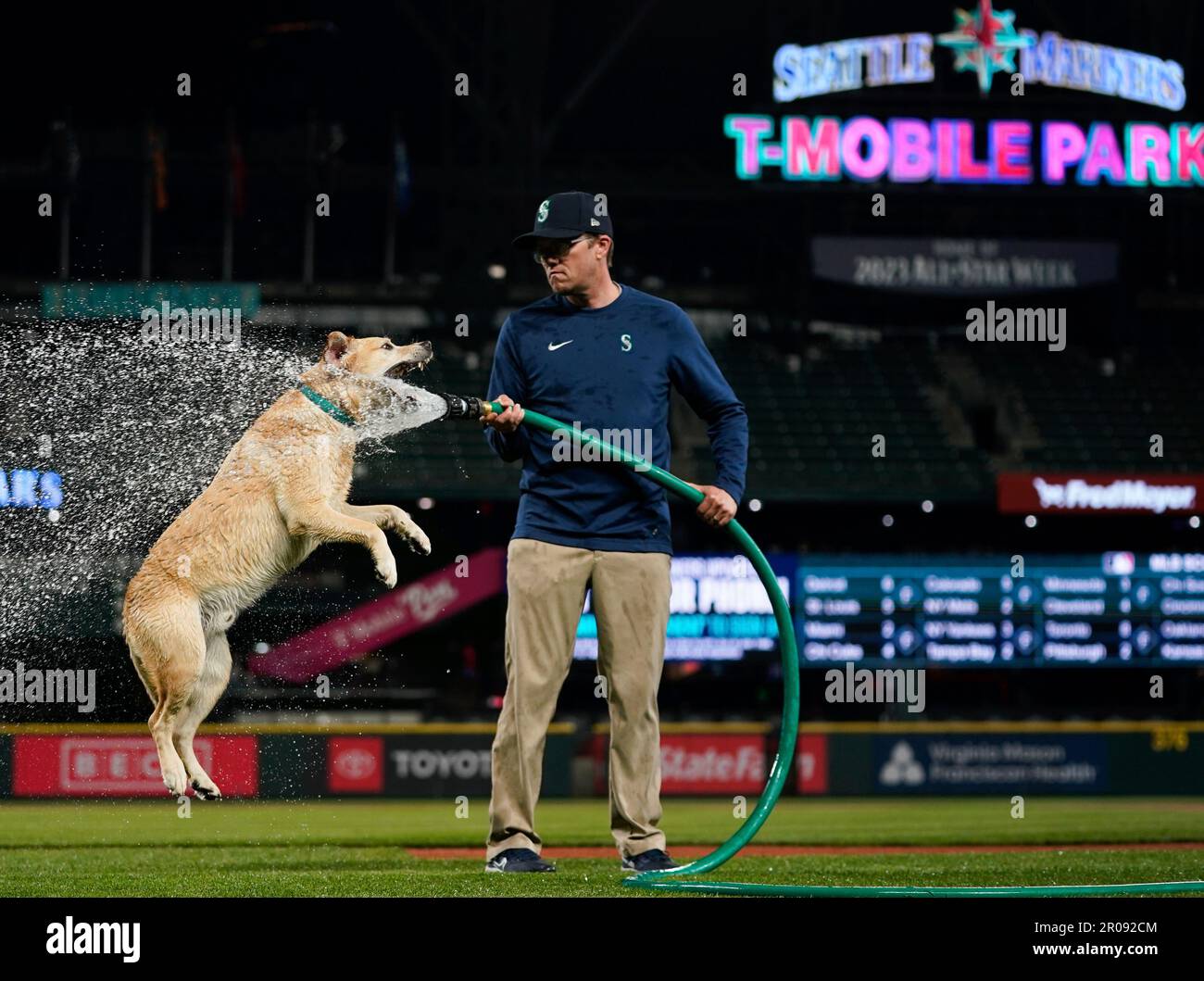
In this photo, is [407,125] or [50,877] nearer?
[50,877]

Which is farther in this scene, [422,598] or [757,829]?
[422,598]

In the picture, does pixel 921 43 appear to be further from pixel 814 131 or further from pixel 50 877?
pixel 50 877

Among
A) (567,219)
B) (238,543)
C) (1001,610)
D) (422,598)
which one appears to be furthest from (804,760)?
(238,543)

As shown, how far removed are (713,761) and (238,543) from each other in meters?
14.0

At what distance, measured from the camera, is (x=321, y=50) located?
30781mm

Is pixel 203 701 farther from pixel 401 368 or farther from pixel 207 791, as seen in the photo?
pixel 401 368

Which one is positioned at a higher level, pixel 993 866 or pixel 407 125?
pixel 407 125

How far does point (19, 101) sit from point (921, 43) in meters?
14.7

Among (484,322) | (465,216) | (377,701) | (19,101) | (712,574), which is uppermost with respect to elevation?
(19,101)

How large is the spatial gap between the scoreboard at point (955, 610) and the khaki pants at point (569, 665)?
1479 centimetres

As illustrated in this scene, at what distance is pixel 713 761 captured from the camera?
19641 millimetres

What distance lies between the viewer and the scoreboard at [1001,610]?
841 inches

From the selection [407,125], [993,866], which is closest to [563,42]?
[407,125]

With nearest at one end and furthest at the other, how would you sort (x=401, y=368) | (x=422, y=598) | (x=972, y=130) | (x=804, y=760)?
(x=401, y=368)
(x=804, y=760)
(x=422, y=598)
(x=972, y=130)
